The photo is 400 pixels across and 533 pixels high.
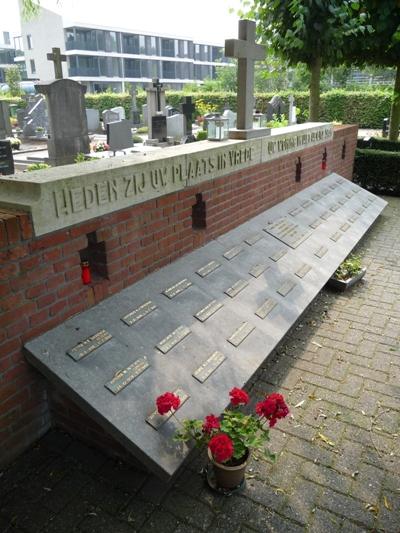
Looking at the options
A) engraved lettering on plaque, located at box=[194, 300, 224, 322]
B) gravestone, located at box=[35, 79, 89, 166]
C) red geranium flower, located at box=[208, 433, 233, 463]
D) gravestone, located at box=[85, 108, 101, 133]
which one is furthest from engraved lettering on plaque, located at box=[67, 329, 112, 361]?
gravestone, located at box=[85, 108, 101, 133]

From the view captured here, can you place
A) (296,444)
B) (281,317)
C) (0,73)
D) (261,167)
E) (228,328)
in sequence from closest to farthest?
1. (296,444)
2. (228,328)
3. (281,317)
4. (261,167)
5. (0,73)

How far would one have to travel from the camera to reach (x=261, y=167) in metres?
5.56

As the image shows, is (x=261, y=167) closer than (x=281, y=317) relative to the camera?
No

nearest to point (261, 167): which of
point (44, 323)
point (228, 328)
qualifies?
point (228, 328)

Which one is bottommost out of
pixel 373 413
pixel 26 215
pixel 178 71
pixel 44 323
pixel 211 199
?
pixel 373 413

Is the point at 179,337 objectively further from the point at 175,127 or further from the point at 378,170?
the point at 175,127

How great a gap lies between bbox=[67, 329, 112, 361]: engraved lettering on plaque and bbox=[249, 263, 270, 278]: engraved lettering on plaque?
1892 millimetres

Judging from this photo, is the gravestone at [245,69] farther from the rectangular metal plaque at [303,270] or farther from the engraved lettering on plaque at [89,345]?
the engraved lettering on plaque at [89,345]

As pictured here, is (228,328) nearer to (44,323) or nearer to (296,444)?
(296,444)

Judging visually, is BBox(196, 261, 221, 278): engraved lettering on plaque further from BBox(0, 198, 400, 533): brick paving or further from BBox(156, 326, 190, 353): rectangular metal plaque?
BBox(0, 198, 400, 533): brick paving

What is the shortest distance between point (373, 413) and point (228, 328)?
1276 millimetres

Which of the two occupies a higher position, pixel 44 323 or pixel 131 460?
pixel 44 323

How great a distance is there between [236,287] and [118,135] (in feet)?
35.9

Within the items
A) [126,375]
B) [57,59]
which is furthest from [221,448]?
[57,59]
